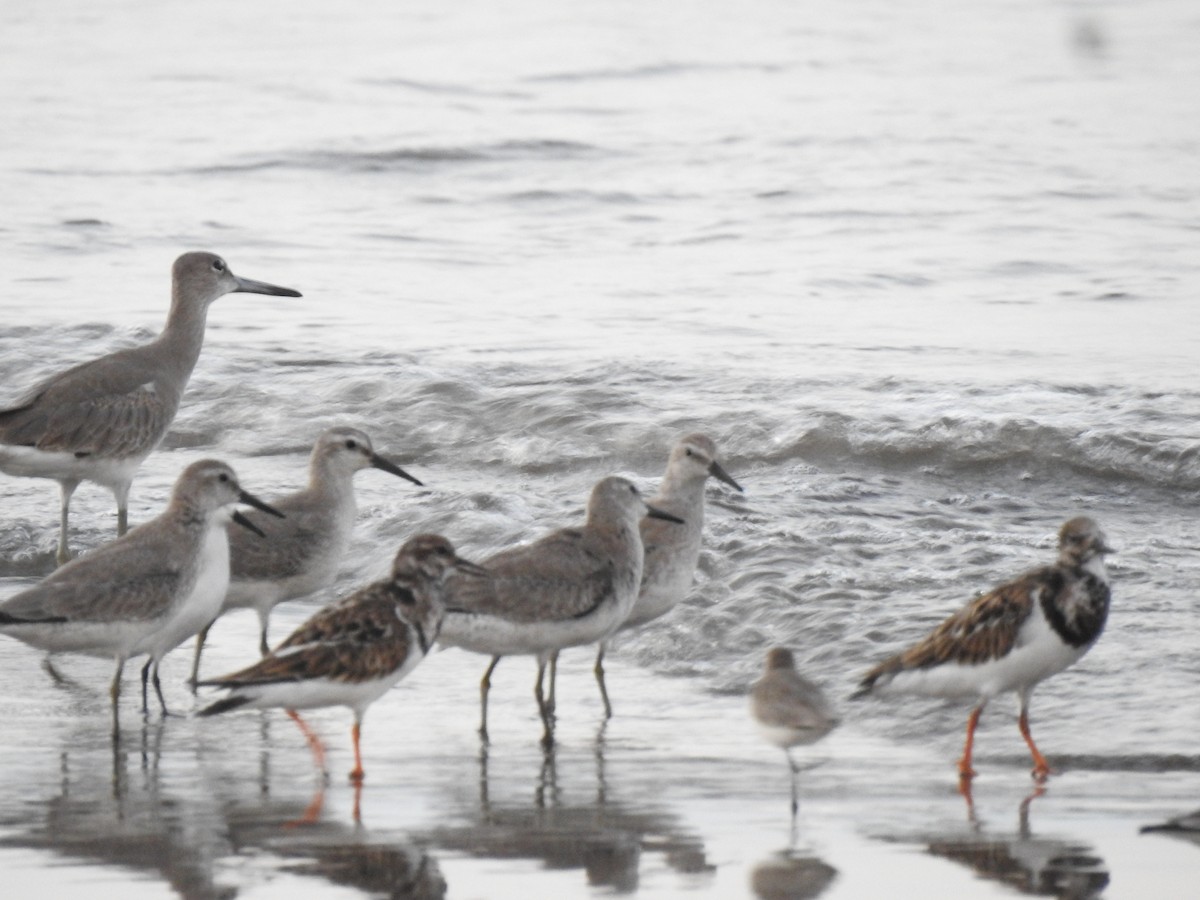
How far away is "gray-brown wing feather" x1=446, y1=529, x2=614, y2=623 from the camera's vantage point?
26.0 ft

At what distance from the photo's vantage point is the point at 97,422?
11.0 metres

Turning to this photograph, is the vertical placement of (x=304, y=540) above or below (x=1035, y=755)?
above

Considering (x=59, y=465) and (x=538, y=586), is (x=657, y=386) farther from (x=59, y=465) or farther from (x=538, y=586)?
(x=538, y=586)

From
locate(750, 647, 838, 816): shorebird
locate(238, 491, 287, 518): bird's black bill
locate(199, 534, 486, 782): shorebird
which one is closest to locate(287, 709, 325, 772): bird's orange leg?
locate(199, 534, 486, 782): shorebird

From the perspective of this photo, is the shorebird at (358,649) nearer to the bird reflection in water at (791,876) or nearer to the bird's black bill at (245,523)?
the bird's black bill at (245,523)

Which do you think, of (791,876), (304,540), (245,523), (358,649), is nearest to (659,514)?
(304,540)

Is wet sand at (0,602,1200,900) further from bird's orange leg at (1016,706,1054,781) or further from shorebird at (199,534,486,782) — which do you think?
shorebird at (199,534,486,782)

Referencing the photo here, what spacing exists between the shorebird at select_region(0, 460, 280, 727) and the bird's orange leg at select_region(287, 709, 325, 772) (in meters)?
0.71

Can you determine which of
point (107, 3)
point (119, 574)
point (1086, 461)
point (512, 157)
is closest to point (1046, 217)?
point (512, 157)

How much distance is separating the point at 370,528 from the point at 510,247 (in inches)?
380

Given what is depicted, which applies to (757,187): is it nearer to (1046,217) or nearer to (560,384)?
(1046,217)

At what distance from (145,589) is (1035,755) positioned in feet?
11.1

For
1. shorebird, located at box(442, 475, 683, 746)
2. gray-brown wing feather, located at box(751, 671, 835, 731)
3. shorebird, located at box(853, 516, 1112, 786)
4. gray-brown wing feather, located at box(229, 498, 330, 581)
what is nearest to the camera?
gray-brown wing feather, located at box(751, 671, 835, 731)

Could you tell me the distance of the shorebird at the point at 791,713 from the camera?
265 inches
